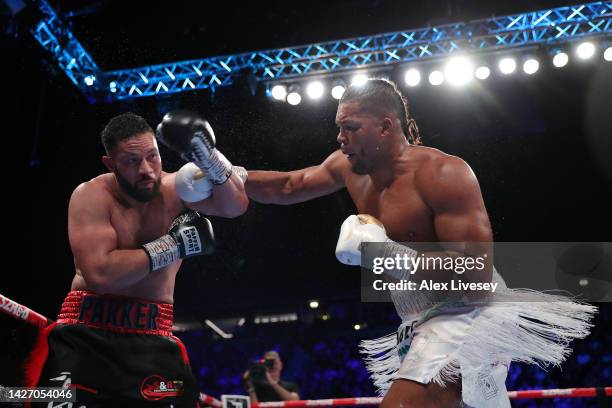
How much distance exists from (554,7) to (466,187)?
342 centimetres

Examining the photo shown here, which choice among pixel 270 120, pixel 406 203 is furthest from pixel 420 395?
pixel 270 120

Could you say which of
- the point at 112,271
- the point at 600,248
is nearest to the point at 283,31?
the point at 112,271

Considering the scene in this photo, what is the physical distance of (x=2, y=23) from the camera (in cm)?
441

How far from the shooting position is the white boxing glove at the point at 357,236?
2.06 m

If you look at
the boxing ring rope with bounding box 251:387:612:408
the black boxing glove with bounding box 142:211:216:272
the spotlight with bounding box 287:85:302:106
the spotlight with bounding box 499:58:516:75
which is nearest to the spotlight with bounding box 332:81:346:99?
the spotlight with bounding box 287:85:302:106

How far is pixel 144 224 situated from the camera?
229 cm

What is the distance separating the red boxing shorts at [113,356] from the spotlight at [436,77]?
386cm

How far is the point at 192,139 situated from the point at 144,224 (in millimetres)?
456

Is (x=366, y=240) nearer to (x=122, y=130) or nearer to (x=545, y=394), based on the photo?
(x=122, y=130)

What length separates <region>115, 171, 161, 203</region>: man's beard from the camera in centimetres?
226

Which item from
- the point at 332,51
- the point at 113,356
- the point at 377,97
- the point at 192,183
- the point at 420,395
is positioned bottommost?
the point at 420,395

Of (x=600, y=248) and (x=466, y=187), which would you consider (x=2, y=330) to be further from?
(x=600, y=248)

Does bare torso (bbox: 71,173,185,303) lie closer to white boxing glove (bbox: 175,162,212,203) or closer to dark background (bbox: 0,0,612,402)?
white boxing glove (bbox: 175,162,212,203)

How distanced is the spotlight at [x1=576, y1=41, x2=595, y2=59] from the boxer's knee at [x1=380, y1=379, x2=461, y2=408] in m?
3.96
